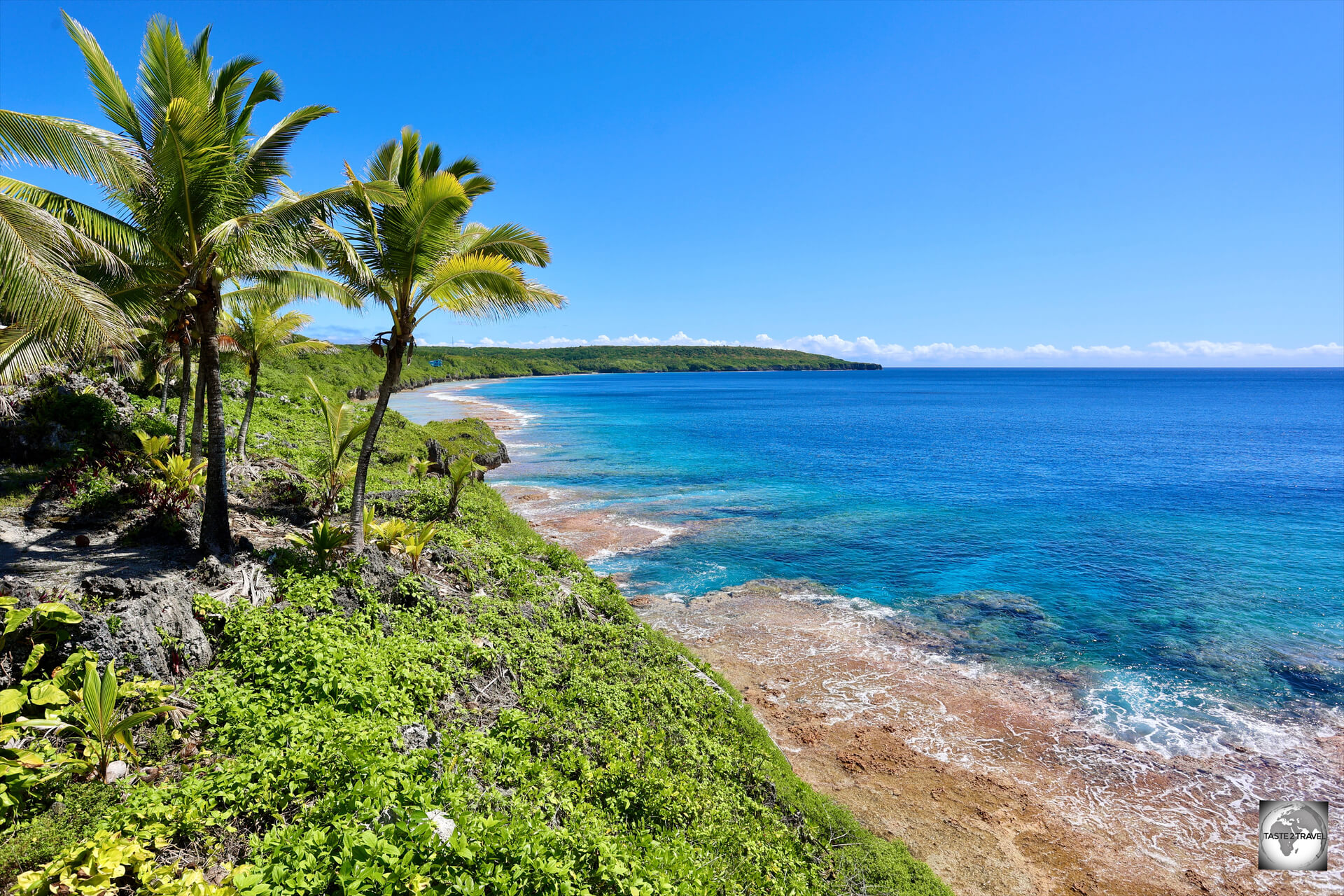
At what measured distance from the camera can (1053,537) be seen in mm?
28469

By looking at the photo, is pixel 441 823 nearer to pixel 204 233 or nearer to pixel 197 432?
pixel 204 233

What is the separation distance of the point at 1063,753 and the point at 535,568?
13.1 m

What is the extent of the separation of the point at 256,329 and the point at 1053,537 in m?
32.9

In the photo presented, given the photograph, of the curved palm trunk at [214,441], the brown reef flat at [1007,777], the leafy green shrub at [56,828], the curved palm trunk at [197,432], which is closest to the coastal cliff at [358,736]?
the leafy green shrub at [56,828]

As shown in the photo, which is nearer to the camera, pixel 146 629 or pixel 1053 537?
pixel 146 629

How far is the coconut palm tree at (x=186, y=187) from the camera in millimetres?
9211

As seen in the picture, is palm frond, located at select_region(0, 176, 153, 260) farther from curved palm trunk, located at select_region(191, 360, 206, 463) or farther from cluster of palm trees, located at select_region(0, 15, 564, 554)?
curved palm trunk, located at select_region(191, 360, 206, 463)

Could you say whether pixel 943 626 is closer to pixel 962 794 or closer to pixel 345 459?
pixel 962 794

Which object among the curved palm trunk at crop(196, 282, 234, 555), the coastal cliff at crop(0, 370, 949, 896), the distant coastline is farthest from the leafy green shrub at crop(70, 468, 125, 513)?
the distant coastline

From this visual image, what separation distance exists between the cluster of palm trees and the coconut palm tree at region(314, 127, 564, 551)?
0.03m

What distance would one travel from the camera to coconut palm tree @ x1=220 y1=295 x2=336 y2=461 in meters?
17.4

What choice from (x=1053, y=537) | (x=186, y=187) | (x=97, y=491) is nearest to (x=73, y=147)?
(x=186, y=187)

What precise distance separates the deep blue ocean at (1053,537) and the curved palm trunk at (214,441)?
13159 mm

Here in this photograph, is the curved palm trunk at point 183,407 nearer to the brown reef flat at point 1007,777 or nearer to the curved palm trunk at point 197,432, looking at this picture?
the curved palm trunk at point 197,432
